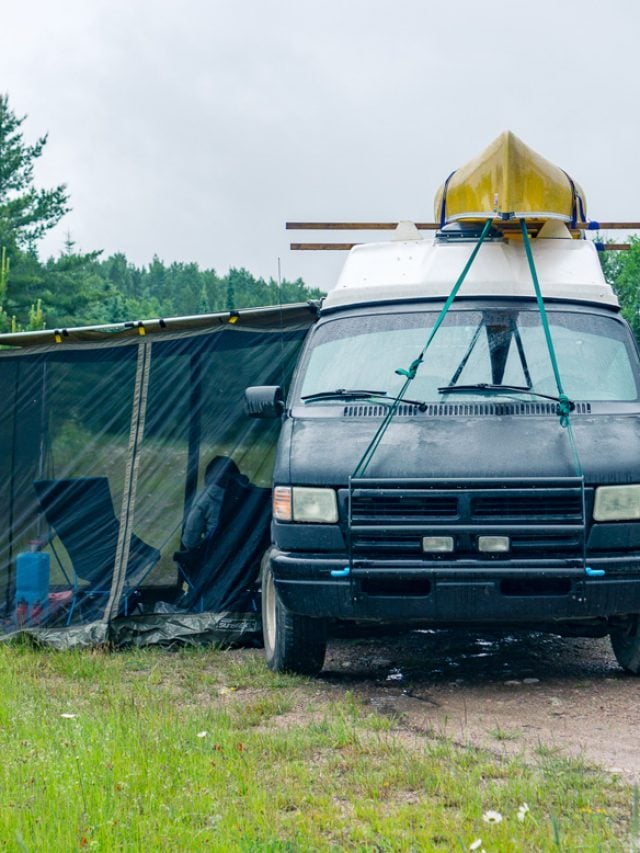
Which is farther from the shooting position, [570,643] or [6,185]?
[6,185]

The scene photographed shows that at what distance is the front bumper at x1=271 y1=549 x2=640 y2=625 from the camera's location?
6.09 meters

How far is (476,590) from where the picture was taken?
20.0 ft

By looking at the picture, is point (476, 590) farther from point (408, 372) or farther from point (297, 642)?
point (408, 372)

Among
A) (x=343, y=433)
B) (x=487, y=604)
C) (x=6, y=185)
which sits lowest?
(x=487, y=604)

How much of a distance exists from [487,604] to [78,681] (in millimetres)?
2640

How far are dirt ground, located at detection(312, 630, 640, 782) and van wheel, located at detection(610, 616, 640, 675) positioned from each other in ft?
0.24

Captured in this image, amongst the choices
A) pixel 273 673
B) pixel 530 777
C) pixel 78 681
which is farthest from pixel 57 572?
pixel 530 777

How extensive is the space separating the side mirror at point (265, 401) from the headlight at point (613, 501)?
85.8 inches

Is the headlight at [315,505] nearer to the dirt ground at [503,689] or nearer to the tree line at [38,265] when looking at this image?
the dirt ground at [503,689]

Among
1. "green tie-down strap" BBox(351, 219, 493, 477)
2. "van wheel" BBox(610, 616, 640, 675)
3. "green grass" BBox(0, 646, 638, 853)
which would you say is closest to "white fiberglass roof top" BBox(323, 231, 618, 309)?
"green tie-down strap" BBox(351, 219, 493, 477)

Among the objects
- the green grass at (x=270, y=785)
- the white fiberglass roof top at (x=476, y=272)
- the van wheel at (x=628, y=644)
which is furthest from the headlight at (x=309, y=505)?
the van wheel at (x=628, y=644)

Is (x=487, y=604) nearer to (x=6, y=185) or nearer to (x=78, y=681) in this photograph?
(x=78, y=681)

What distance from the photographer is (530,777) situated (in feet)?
14.9

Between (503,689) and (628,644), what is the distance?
0.84 meters
